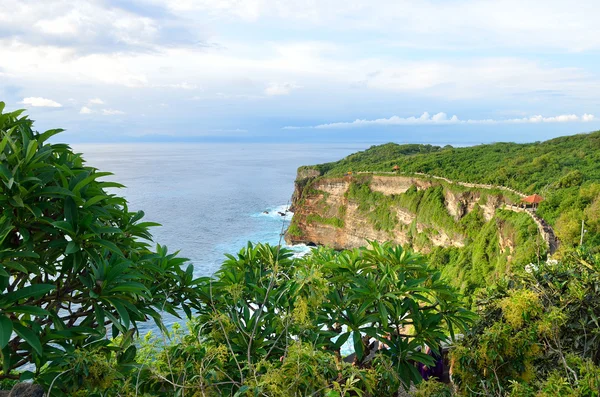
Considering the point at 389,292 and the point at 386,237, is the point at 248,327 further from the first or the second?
the point at 386,237

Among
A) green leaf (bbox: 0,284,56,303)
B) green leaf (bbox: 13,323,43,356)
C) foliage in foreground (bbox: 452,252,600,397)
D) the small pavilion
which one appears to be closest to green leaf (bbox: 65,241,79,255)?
green leaf (bbox: 0,284,56,303)

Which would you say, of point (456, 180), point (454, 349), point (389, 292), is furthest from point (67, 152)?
point (456, 180)

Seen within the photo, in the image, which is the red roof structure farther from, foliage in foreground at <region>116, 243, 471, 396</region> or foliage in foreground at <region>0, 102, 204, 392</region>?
foliage in foreground at <region>0, 102, 204, 392</region>

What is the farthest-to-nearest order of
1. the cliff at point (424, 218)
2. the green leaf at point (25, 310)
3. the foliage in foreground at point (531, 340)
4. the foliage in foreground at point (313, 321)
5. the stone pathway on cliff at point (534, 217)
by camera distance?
1. the cliff at point (424, 218)
2. the stone pathway on cliff at point (534, 217)
3. the foliage in foreground at point (531, 340)
4. the foliage in foreground at point (313, 321)
5. the green leaf at point (25, 310)

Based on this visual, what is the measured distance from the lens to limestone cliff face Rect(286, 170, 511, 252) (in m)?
42.2

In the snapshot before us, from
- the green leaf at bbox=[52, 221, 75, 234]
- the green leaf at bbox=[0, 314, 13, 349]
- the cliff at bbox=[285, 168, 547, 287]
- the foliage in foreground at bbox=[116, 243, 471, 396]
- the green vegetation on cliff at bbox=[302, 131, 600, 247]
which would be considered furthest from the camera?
the cliff at bbox=[285, 168, 547, 287]

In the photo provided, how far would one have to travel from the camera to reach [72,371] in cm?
348

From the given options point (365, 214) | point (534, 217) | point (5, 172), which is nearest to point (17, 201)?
point (5, 172)

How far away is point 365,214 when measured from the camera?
5306 cm

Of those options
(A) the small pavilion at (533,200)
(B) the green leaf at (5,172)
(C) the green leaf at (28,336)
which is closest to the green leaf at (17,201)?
(B) the green leaf at (5,172)

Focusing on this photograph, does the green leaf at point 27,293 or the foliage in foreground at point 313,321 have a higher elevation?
the green leaf at point 27,293

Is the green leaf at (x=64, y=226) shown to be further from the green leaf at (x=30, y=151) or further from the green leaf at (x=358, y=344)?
the green leaf at (x=358, y=344)

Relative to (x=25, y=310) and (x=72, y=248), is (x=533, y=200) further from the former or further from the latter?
(x=25, y=310)

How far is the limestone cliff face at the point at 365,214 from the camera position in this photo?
138 ft
